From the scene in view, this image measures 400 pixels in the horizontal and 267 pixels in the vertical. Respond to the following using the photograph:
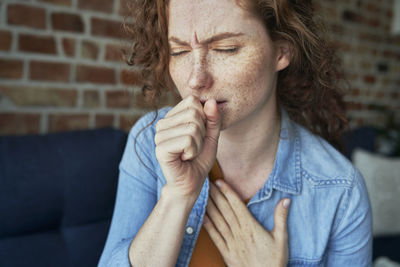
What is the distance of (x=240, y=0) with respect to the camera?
0.75 metres

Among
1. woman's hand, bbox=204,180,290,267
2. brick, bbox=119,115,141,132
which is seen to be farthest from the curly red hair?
brick, bbox=119,115,141,132

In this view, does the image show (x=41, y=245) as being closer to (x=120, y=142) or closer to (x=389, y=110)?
(x=120, y=142)

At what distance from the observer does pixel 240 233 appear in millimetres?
865

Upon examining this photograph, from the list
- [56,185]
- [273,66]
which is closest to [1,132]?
[56,185]

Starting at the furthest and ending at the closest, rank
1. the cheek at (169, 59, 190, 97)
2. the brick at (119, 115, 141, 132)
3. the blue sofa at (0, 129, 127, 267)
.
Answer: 1. the brick at (119, 115, 141, 132)
2. the blue sofa at (0, 129, 127, 267)
3. the cheek at (169, 59, 190, 97)

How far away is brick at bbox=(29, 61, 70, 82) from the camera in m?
1.40

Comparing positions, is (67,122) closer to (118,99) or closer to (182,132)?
(118,99)

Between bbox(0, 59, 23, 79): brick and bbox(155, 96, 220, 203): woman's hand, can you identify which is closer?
bbox(155, 96, 220, 203): woman's hand

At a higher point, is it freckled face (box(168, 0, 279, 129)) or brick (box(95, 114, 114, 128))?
freckled face (box(168, 0, 279, 129))

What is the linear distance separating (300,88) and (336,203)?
0.34 m

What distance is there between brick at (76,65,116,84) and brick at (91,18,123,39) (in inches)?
6.0

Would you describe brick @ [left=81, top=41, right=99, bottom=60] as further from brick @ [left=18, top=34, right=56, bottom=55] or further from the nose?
the nose

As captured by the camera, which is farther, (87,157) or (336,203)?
(87,157)

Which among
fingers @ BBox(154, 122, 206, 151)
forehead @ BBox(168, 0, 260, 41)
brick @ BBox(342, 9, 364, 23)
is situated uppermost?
brick @ BBox(342, 9, 364, 23)
